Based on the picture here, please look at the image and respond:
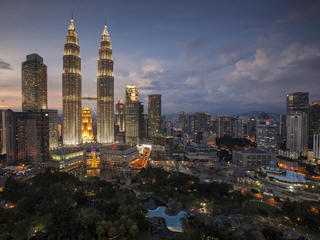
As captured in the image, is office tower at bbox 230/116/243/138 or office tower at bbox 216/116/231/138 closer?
office tower at bbox 230/116/243/138

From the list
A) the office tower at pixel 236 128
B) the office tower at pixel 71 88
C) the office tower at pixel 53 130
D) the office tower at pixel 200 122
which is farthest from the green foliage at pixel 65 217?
the office tower at pixel 200 122

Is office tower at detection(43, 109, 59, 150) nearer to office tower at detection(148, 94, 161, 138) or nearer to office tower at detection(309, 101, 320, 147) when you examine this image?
office tower at detection(148, 94, 161, 138)

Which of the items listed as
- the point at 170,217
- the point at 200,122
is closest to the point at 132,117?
the point at 200,122

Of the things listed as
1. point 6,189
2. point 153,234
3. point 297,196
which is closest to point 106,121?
point 6,189

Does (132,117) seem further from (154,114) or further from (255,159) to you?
(255,159)

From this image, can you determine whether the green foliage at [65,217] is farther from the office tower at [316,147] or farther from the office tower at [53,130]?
the office tower at [316,147]

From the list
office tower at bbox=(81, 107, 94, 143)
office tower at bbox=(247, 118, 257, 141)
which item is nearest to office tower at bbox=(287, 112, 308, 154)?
office tower at bbox=(247, 118, 257, 141)
